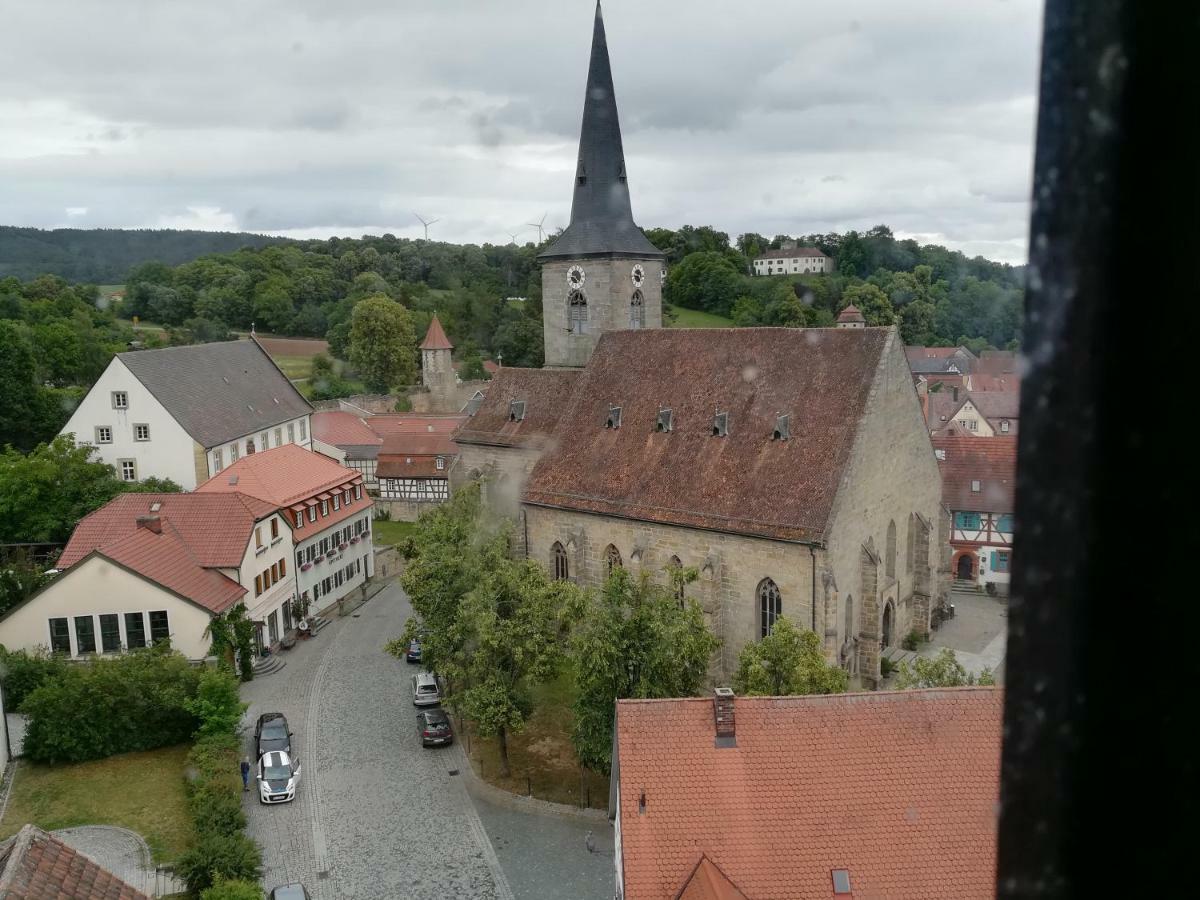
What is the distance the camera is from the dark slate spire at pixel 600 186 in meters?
38.5

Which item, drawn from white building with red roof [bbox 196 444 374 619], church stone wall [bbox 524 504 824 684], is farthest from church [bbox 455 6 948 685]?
white building with red roof [bbox 196 444 374 619]

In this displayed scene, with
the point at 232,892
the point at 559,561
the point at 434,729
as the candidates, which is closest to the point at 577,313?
the point at 559,561

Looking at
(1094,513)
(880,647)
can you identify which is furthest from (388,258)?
(1094,513)

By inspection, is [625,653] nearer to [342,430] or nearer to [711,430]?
[711,430]

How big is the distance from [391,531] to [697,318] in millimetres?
61654

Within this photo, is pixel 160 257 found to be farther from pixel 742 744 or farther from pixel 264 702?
pixel 742 744

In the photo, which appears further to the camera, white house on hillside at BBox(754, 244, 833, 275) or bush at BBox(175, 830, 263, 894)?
white house on hillside at BBox(754, 244, 833, 275)

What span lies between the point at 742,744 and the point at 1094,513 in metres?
16.3

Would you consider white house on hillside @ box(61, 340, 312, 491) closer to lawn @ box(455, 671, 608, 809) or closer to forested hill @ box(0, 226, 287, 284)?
lawn @ box(455, 671, 608, 809)

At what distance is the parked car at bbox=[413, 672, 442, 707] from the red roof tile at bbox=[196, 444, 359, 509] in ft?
34.8

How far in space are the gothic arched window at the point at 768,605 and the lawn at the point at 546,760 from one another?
5725mm

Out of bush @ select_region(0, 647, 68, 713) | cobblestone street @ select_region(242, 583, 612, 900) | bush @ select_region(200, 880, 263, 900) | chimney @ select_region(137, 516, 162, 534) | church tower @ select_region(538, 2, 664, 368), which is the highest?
church tower @ select_region(538, 2, 664, 368)

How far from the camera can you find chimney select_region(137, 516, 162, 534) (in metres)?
35.1

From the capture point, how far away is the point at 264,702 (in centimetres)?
3216
